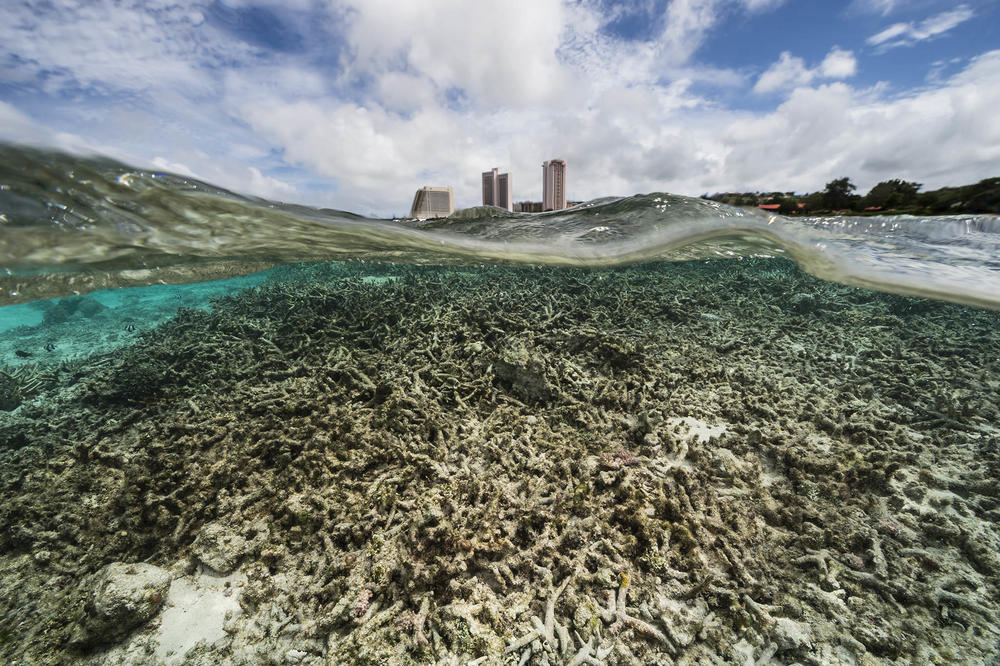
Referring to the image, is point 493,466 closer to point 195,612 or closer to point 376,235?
point 195,612

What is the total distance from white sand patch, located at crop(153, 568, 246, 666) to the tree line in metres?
11.8

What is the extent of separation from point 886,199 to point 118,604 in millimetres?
13791

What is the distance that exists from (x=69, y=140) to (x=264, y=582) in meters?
6.67

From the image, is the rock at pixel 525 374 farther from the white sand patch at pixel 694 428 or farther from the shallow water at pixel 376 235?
the shallow water at pixel 376 235

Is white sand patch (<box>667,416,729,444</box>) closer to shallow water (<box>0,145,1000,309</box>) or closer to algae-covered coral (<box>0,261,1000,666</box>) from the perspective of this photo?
algae-covered coral (<box>0,261,1000,666</box>)

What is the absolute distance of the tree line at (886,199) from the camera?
21.6 feet

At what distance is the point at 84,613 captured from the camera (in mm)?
3057

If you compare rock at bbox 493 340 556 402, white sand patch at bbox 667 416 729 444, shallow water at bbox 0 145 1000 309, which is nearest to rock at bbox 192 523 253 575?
rock at bbox 493 340 556 402

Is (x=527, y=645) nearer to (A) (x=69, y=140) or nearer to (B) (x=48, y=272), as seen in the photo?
(A) (x=69, y=140)

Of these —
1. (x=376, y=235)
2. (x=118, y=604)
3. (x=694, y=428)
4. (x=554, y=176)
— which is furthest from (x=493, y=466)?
(x=554, y=176)

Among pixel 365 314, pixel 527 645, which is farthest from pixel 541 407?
pixel 365 314

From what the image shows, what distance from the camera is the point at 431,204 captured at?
1044cm

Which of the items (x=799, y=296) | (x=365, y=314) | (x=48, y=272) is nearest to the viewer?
(x=365, y=314)

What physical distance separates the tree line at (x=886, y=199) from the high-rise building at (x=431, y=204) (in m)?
7.24
